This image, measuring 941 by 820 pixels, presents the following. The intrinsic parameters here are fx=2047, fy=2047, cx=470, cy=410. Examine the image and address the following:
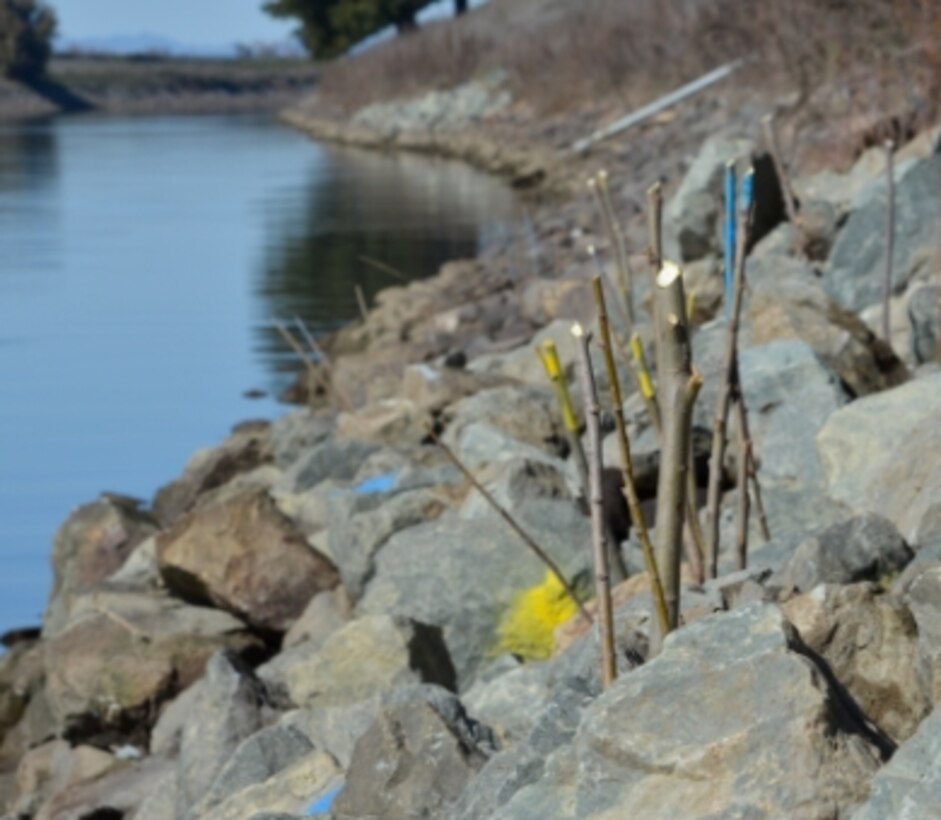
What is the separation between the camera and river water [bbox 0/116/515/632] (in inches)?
368

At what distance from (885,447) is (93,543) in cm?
346

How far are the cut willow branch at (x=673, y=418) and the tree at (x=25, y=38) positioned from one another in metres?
67.3

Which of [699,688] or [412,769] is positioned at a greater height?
[699,688]

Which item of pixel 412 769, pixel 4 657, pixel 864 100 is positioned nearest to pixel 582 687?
pixel 412 769

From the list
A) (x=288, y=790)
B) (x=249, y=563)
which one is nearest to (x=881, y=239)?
(x=249, y=563)

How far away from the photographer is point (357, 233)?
18016mm

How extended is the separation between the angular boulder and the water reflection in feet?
21.3

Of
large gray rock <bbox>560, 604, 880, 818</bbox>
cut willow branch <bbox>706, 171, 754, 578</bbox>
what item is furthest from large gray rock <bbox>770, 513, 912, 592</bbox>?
large gray rock <bbox>560, 604, 880, 818</bbox>

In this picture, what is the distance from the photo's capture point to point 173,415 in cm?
1050

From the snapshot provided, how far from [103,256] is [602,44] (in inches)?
416

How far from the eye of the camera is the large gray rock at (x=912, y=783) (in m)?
1.80

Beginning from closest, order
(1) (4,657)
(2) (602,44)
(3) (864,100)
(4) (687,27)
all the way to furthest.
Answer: (1) (4,657) → (3) (864,100) → (4) (687,27) → (2) (602,44)

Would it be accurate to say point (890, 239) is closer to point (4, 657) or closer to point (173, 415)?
point (4, 657)

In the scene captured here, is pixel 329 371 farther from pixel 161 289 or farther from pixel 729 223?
pixel 161 289
